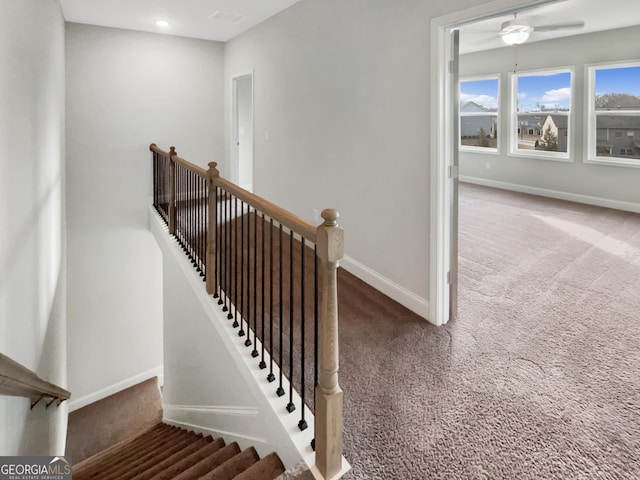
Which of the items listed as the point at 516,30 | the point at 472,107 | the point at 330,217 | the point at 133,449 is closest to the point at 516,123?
the point at 472,107

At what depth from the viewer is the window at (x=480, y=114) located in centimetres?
802

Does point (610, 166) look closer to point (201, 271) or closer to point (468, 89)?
point (468, 89)

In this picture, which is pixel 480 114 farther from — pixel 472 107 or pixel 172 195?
pixel 172 195

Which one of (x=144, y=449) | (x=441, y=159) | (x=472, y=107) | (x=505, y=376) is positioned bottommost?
(x=144, y=449)

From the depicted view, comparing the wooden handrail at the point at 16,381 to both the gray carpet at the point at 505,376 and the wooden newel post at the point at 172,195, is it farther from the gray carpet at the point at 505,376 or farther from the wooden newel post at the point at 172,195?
the wooden newel post at the point at 172,195

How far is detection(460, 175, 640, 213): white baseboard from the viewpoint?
19.5 ft

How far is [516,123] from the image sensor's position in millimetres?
7672

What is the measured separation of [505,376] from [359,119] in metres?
2.25

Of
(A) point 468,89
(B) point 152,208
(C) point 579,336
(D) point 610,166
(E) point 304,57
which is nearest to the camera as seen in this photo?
(C) point 579,336

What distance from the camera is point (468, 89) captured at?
8.48 meters

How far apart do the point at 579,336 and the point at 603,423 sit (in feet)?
2.83

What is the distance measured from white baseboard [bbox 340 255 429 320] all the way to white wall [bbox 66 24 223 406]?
344 cm

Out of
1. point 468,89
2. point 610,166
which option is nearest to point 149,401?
point 610,166

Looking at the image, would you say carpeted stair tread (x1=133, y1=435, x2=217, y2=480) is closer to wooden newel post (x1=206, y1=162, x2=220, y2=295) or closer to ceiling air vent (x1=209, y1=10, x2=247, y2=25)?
wooden newel post (x1=206, y1=162, x2=220, y2=295)
